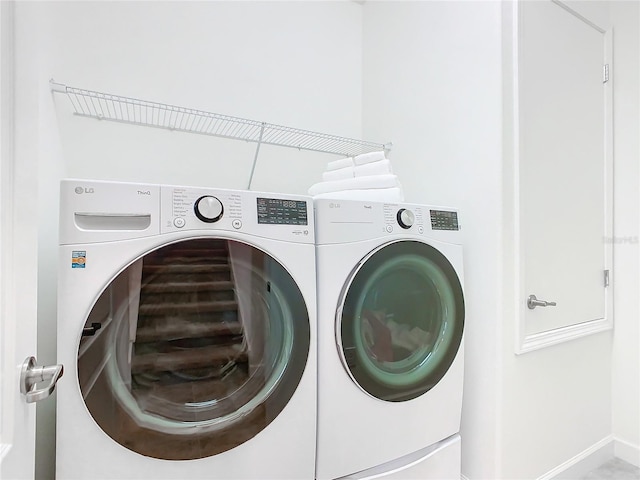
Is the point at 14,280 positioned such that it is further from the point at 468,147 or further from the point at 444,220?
the point at 468,147

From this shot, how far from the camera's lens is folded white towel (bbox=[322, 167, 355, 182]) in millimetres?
1480

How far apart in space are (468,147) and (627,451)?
1.73 m

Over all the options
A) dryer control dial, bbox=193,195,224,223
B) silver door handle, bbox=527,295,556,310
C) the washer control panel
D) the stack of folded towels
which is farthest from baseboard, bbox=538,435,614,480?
dryer control dial, bbox=193,195,224,223

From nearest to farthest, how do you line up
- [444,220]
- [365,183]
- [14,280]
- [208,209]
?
1. [14,280]
2. [208,209]
3. [444,220]
4. [365,183]

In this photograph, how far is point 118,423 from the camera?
74 cm

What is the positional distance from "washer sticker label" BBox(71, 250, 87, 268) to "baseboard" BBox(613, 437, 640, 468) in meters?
2.45

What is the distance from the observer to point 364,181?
135cm

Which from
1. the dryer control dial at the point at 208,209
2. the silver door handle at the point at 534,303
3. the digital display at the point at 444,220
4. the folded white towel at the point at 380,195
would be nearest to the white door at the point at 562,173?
the silver door handle at the point at 534,303

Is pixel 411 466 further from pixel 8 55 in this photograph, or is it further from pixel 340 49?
pixel 340 49

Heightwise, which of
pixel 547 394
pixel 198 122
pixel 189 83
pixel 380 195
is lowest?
pixel 547 394

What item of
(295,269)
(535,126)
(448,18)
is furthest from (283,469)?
(448,18)

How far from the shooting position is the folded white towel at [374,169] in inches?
53.9

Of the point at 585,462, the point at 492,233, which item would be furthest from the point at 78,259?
the point at 585,462

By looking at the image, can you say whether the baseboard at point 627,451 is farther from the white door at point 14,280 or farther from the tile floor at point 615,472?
the white door at point 14,280
